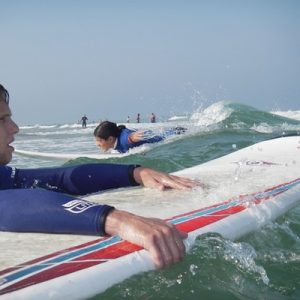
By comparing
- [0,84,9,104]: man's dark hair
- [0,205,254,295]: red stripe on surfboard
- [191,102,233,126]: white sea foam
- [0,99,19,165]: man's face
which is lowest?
[191,102,233,126]: white sea foam

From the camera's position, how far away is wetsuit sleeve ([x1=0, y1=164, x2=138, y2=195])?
2.27 meters

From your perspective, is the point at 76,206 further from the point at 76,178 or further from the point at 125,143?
the point at 125,143

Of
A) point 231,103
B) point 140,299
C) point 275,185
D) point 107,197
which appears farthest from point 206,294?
point 231,103

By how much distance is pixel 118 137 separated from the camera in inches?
263

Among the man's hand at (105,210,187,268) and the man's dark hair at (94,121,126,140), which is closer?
the man's hand at (105,210,187,268)

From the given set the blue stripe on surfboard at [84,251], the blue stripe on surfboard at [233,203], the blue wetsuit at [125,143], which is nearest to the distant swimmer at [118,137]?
the blue wetsuit at [125,143]

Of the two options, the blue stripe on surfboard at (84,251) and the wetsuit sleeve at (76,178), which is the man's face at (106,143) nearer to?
the wetsuit sleeve at (76,178)

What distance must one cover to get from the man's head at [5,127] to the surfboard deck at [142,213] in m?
0.47

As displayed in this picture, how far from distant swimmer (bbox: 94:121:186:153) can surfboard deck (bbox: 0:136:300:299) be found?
3087 millimetres

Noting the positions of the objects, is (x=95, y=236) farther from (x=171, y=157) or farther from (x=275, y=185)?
(x=171, y=157)

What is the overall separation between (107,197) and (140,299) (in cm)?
99

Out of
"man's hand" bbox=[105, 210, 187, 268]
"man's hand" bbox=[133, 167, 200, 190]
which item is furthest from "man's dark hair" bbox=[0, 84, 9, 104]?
"man's hand" bbox=[133, 167, 200, 190]

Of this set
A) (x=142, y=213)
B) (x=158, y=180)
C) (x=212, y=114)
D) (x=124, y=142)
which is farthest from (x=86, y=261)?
(x=212, y=114)

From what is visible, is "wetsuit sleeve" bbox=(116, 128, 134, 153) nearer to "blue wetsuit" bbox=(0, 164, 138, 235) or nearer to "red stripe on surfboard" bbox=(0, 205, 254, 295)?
"red stripe on surfboard" bbox=(0, 205, 254, 295)
